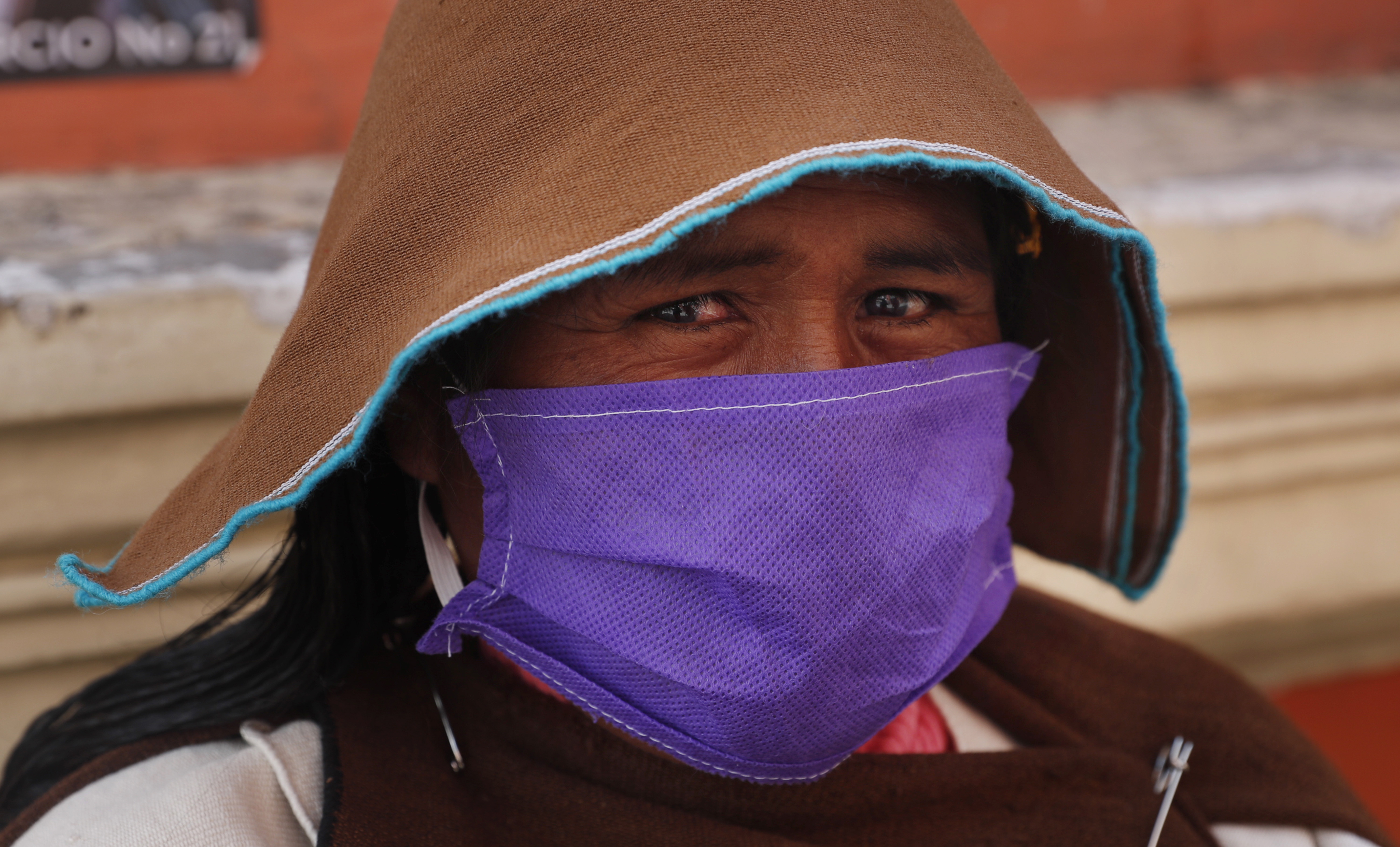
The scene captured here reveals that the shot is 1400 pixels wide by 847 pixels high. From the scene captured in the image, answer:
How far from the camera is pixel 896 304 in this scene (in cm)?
113

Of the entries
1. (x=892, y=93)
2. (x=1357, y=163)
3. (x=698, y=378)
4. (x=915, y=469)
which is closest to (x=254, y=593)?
(x=698, y=378)

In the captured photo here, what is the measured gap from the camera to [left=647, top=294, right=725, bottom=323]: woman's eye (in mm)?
1041

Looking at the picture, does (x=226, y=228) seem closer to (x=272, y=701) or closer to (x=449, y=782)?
(x=272, y=701)

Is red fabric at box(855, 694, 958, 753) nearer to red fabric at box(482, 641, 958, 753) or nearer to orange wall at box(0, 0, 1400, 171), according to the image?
red fabric at box(482, 641, 958, 753)

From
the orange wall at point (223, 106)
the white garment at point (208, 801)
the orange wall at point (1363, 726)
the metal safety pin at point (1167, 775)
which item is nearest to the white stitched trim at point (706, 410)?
the white garment at point (208, 801)

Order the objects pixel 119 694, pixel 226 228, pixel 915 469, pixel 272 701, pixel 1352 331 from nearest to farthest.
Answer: pixel 915 469, pixel 272 701, pixel 119 694, pixel 226 228, pixel 1352 331

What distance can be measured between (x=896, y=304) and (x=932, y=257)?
0.06 meters

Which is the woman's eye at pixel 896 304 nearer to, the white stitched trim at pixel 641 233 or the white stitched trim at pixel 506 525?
the white stitched trim at pixel 641 233

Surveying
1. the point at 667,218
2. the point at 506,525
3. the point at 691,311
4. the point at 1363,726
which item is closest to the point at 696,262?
the point at 691,311

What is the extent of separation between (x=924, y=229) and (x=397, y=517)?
2.16 feet

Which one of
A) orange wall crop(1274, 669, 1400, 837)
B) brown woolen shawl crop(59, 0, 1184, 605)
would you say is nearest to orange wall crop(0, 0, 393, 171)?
brown woolen shawl crop(59, 0, 1184, 605)

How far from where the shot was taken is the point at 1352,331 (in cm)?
213

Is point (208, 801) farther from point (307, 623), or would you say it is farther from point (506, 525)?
point (506, 525)

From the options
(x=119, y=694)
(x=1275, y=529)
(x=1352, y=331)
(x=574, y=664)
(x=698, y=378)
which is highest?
(x=1352, y=331)
